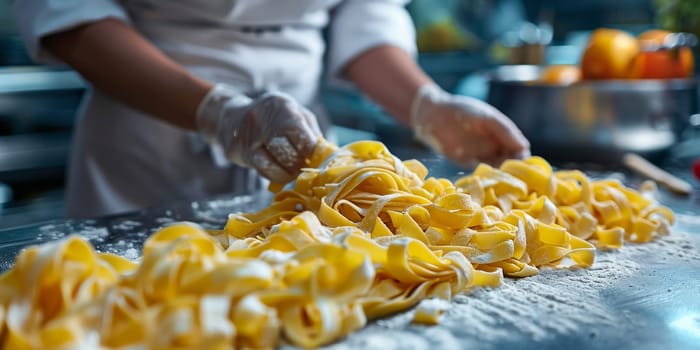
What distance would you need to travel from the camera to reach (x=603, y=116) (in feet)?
6.57

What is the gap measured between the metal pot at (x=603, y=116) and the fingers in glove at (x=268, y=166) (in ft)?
3.02

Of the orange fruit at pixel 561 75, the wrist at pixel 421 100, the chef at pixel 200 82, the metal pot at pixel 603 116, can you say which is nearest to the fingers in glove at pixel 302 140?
the chef at pixel 200 82

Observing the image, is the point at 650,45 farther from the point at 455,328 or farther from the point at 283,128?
the point at 455,328

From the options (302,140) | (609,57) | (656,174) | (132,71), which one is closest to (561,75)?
(609,57)

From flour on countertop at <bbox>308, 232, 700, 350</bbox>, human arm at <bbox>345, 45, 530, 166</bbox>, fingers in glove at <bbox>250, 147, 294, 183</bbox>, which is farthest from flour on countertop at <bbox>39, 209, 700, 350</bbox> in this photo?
human arm at <bbox>345, 45, 530, 166</bbox>

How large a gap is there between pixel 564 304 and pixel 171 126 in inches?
47.4

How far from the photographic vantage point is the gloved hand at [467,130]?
1.77m

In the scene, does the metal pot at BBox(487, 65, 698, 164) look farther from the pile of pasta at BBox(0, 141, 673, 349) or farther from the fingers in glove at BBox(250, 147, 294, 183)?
the fingers in glove at BBox(250, 147, 294, 183)

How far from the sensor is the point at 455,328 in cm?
93

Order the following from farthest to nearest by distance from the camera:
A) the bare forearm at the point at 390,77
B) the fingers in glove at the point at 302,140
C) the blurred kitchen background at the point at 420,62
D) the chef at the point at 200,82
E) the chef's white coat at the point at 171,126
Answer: the blurred kitchen background at the point at 420,62
the bare forearm at the point at 390,77
the chef's white coat at the point at 171,126
the chef at the point at 200,82
the fingers in glove at the point at 302,140

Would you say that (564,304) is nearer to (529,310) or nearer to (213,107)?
(529,310)

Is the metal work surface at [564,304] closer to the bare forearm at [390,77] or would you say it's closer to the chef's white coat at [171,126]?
the chef's white coat at [171,126]

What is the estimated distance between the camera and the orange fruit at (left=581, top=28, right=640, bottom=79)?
219 cm

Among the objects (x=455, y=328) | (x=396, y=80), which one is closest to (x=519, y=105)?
(x=396, y=80)
